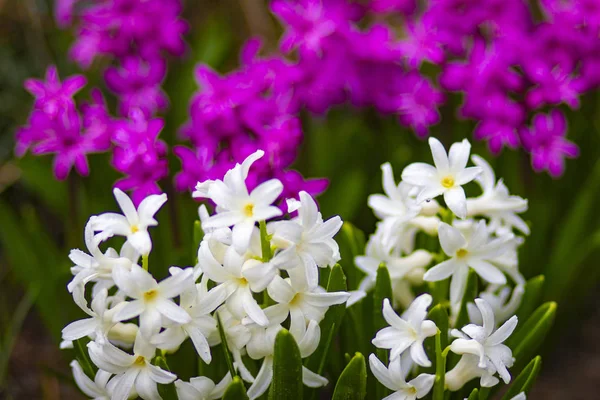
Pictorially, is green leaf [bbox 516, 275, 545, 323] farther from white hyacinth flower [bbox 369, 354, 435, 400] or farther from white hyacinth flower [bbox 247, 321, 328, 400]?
white hyacinth flower [bbox 247, 321, 328, 400]

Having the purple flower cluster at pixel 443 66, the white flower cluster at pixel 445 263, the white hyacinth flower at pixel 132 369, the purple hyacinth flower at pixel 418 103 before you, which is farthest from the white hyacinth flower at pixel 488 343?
the purple hyacinth flower at pixel 418 103

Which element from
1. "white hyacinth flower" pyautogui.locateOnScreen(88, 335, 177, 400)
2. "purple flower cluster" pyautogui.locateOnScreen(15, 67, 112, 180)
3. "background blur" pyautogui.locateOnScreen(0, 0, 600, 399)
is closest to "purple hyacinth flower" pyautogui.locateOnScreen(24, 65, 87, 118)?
"purple flower cluster" pyautogui.locateOnScreen(15, 67, 112, 180)

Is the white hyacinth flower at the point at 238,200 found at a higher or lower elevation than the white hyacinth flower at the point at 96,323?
higher

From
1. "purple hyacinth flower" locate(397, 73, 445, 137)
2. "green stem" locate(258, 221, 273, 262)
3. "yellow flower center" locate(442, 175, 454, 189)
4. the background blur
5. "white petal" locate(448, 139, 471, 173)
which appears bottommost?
the background blur

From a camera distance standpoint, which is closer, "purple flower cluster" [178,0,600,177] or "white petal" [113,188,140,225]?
"white petal" [113,188,140,225]

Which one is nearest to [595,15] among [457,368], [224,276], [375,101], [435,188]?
[375,101]

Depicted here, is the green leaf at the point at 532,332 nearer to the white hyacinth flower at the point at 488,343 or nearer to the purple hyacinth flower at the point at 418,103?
the white hyacinth flower at the point at 488,343

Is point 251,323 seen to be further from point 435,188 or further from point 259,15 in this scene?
point 259,15
